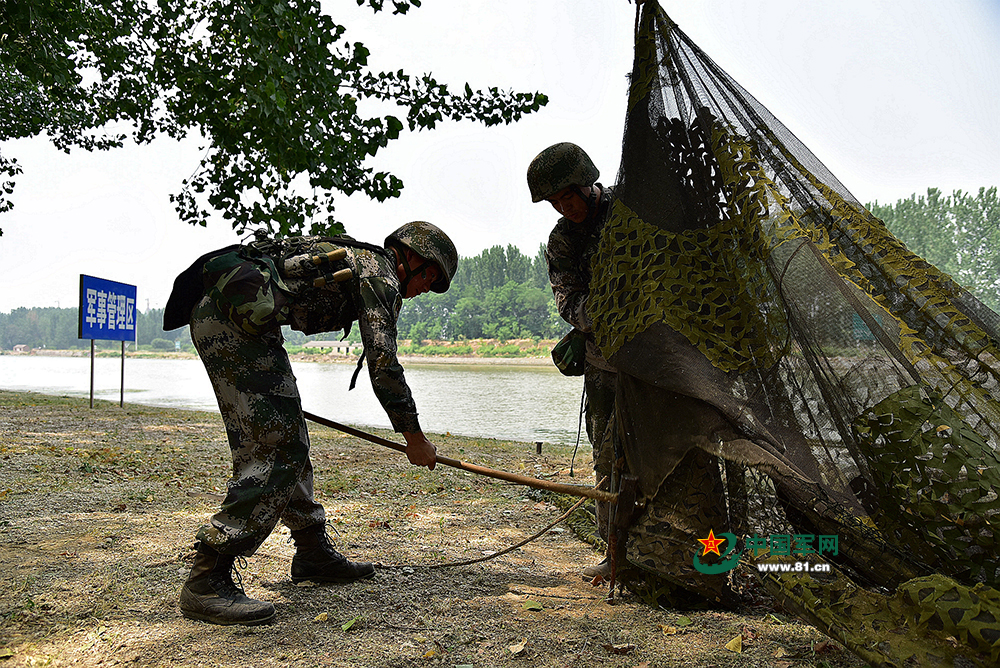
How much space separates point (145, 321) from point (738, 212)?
411 feet

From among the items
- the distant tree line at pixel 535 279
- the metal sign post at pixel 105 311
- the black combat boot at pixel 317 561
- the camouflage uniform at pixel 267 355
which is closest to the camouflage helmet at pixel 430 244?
the camouflage uniform at pixel 267 355

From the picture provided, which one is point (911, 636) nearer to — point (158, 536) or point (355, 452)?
point (158, 536)

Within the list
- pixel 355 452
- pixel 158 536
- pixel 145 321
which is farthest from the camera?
pixel 145 321

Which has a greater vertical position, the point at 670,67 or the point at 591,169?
the point at 670,67

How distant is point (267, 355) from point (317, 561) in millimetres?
1115

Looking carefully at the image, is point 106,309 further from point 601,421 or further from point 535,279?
point 535,279

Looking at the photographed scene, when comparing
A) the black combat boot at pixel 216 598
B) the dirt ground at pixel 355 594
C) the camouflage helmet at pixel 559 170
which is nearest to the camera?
the dirt ground at pixel 355 594

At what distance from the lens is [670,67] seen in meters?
3.04

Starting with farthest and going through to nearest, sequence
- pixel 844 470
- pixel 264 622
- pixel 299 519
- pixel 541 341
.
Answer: pixel 541 341 < pixel 299 519 < pixel 264 622 < pixel 844 470

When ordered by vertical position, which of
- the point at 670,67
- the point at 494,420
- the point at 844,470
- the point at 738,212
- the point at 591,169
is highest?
the point at 670,67

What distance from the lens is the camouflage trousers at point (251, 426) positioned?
272 cm

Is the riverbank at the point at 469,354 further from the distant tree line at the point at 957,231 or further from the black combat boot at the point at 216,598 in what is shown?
the black combat boot at the point at 216,598

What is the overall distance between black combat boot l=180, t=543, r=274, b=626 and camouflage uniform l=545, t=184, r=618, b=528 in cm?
180

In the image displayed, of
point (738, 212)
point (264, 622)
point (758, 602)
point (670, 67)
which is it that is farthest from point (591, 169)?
point (264, 622)
